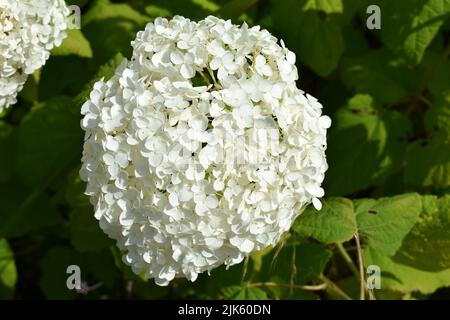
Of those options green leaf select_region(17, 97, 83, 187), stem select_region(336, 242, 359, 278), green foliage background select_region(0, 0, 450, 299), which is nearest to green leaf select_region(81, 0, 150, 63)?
green foliage background select_region(0, 0, 450, 299)

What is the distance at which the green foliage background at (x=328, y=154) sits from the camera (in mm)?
3117

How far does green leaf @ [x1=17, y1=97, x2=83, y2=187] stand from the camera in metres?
3.59

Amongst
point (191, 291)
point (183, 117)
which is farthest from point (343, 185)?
point (183, 117)

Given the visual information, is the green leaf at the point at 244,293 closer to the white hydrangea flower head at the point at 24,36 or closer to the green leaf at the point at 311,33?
the green leaf at the point at 311,33

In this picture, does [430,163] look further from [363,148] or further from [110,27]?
[110,27]

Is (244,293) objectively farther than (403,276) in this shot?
No

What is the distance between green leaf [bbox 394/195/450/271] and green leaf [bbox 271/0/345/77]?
932mm

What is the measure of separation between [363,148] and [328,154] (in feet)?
0.65

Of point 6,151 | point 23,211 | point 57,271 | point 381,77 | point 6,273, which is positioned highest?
point 381,77

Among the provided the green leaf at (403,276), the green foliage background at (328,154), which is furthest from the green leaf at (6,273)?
the green leaf at (403,276)

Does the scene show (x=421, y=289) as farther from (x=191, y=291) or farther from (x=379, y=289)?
(x=191, y=291)

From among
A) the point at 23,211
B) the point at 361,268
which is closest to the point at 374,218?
the point at 361,268

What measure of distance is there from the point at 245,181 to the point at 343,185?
1411mm

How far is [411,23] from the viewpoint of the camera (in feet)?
10.4
